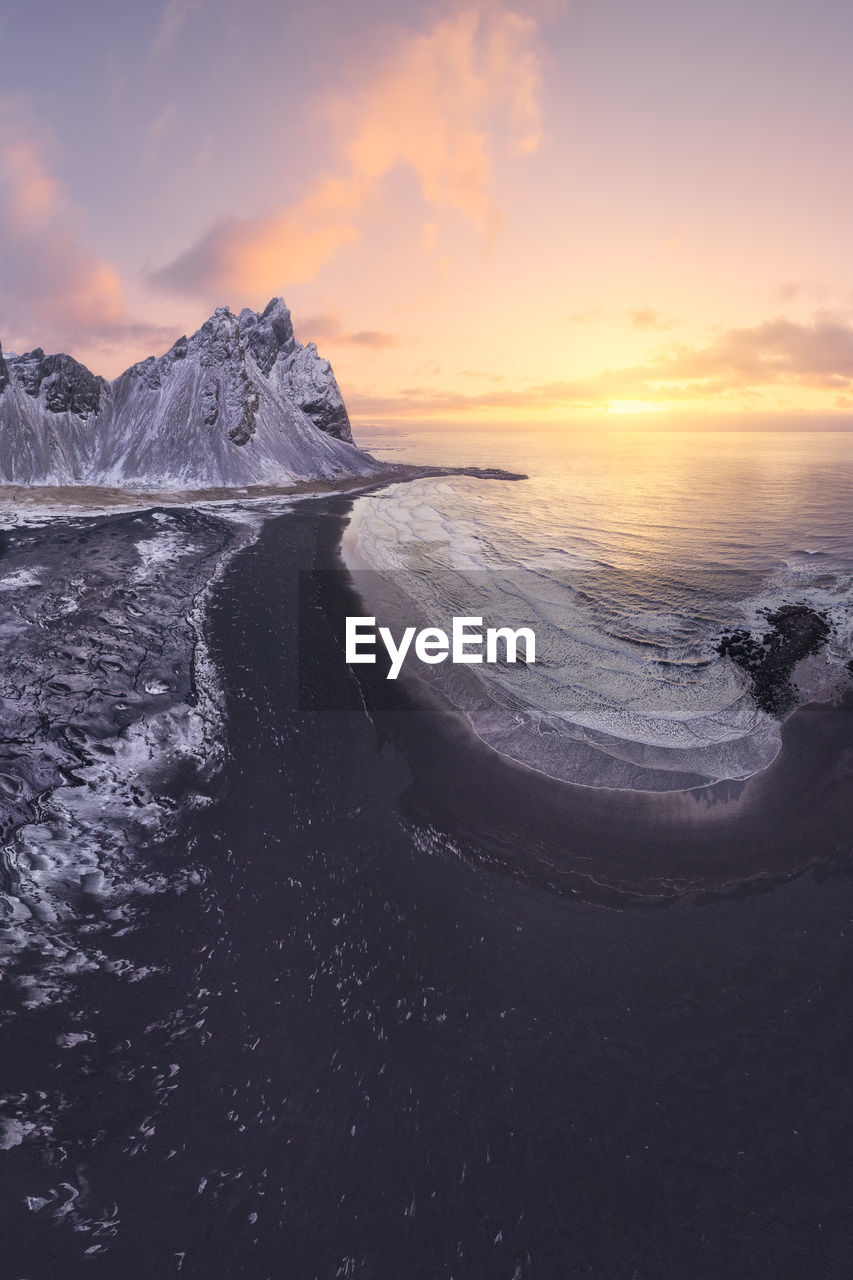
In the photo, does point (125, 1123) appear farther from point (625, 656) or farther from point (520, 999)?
point (625, 656)

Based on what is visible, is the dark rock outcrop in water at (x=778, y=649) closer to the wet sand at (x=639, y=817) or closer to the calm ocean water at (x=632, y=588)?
the calm ocean water at (x=632, y=588)

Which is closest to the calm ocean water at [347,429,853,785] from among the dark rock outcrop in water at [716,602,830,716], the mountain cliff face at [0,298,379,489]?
the dark rock outcrop in water at [716,602,830,716]

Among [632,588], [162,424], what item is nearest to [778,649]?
[632,588]

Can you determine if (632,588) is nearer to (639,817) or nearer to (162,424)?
(639,817)

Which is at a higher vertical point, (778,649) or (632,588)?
(632,588)

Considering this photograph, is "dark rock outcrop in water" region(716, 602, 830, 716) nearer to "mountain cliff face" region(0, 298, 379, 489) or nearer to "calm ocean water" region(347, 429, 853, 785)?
"calm ocean water" region(347, 429, 853, 785)

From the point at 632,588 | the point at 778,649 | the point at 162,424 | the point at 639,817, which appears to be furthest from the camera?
the point at 162,424

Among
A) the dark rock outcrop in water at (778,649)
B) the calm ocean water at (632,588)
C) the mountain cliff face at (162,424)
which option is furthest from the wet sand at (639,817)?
the mountain cliff face at (162,424)
